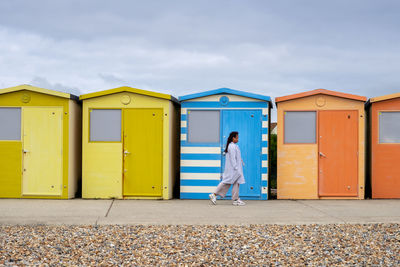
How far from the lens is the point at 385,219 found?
26.7 feet

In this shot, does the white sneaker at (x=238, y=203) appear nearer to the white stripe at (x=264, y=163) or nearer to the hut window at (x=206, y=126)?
the white stripe at (x=264, y=163)

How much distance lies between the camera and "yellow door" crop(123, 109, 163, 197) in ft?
35.0

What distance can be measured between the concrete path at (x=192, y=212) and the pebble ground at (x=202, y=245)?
0.50m

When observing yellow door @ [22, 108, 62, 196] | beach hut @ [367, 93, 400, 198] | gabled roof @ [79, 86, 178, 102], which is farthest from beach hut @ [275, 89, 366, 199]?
yellow door @ [22, 108, 62, 196]

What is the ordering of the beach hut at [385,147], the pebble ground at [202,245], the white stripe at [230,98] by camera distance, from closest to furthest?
the pebble ground at [202,245] → the white stripe at [230,98] → the beach hut at [385,147]

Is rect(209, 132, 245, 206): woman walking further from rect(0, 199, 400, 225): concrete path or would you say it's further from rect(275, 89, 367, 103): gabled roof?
rect(275, 89, 367, 103): gabled roof

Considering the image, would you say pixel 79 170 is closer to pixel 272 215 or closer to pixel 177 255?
pixel 272 215

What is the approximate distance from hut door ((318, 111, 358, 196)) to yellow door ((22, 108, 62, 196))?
606cm

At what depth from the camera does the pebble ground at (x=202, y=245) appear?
227 inches

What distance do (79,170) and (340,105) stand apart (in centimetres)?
646

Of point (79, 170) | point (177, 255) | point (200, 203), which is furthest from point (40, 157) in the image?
point (177, 255)

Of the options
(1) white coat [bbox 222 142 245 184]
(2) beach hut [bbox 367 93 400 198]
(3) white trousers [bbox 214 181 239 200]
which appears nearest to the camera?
(1) white coat [bbox 222 142 245 184]

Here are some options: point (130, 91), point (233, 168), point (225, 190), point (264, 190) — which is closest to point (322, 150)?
point (264, 190)

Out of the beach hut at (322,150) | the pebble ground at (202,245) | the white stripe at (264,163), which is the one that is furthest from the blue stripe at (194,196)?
the pebble ground at (202,245)
